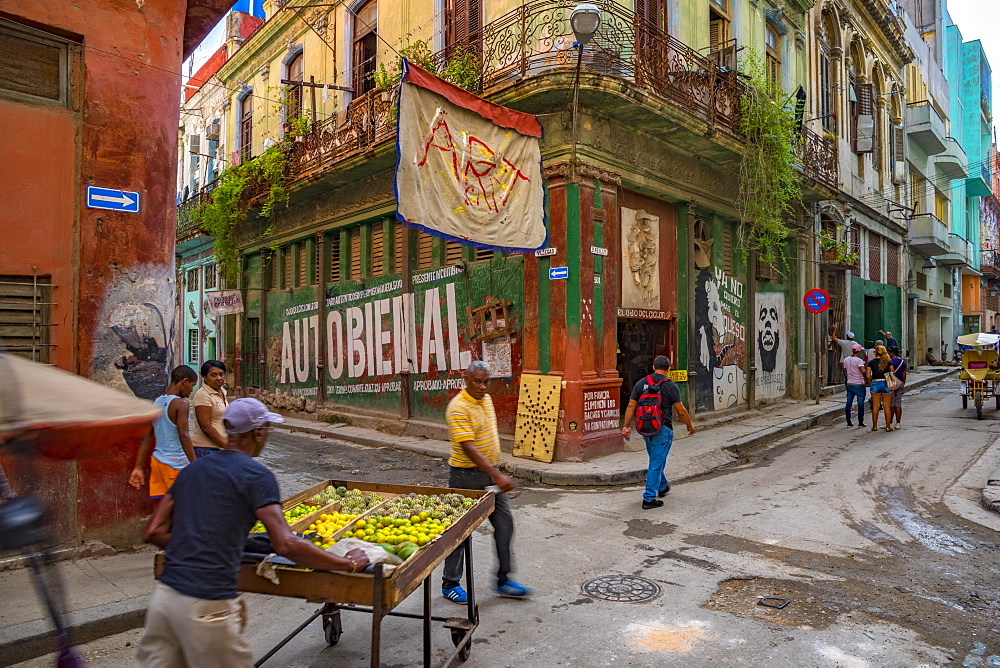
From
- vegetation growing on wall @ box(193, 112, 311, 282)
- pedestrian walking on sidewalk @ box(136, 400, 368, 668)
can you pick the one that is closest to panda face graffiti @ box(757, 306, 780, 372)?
vegetation growing on wall @ box(193, 112, 311, 282)

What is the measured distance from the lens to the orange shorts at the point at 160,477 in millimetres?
5770

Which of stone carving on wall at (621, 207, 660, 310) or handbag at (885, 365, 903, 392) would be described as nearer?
stone carving on wall at (621, 207, 660, 310)

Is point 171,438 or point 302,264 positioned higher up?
point 302,264

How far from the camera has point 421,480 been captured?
9664 mm

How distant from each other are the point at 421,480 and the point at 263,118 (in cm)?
1421

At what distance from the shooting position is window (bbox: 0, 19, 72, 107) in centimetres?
580

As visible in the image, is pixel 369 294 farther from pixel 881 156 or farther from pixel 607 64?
pixel 881 156

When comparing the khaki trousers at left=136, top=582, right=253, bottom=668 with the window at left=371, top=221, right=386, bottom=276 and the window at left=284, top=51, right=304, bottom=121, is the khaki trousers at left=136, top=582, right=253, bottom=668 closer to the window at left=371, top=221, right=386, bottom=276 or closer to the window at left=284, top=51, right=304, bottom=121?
the window at left=371, top=221, right=386, bottom=276

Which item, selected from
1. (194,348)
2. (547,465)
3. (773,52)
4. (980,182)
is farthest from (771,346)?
(980,182)

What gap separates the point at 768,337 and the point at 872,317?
27.3 ft

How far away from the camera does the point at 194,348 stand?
23984 mm

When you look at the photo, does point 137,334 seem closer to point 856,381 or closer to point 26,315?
point 26,315

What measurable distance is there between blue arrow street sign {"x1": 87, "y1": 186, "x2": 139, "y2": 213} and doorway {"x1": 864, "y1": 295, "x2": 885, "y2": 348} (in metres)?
22.4

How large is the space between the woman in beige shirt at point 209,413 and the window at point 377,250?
868cm
